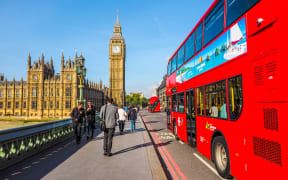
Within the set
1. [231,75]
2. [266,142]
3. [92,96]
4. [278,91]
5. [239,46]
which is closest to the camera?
[278,91]

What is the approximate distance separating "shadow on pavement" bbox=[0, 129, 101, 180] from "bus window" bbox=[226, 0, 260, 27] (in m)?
5.90

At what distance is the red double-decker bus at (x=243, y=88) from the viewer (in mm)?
3199

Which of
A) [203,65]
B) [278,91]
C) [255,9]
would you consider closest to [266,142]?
[278,91]

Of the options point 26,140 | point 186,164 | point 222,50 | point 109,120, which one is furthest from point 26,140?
point 222,50

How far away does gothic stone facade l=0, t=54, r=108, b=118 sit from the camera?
60.2 metres

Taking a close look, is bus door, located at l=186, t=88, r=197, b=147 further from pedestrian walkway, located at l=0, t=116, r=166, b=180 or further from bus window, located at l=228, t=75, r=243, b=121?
bus window, located at l=228, t=75, r=243, b=121

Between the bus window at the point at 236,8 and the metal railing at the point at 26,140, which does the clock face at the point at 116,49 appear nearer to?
the metal railing at the point at 26,140

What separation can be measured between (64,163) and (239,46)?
5.74 m

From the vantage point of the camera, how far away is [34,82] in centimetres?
6225

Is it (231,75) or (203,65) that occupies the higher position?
(203,65)

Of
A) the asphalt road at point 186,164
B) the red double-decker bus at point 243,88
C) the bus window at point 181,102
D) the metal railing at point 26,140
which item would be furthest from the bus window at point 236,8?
the metal railing at point 26,140

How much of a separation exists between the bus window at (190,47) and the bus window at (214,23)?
121 cm

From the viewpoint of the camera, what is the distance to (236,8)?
4.55 m

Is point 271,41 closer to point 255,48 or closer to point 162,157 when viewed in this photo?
point 255,48
